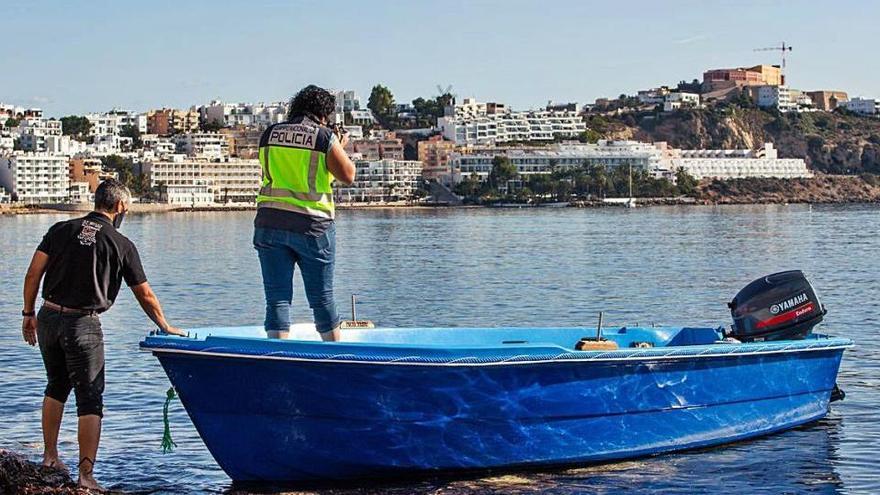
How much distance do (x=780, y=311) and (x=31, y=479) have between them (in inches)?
222

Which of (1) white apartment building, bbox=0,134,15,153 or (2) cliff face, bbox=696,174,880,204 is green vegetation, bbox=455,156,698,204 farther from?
(1) white apartment building, bbox=0,134,15,153

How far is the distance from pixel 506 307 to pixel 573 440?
1729 cm

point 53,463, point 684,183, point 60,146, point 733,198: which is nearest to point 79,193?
point 60,146

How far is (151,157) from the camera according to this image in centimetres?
17962

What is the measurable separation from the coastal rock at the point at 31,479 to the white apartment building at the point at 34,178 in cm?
15432

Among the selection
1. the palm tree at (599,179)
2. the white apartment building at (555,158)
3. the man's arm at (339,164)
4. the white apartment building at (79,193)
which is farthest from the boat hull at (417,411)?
the white apartment building at (555,158)

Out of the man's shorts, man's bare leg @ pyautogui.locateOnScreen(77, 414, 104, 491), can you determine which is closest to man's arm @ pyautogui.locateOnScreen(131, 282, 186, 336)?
the man's shorts

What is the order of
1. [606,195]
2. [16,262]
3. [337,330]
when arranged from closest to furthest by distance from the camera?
1. [337,330]
2. [16,262]
3. [606,195]

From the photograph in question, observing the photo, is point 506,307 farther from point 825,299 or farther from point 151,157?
point 151,157

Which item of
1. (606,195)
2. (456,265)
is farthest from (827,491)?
(606,195)

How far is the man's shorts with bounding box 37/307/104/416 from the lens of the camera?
8.05m

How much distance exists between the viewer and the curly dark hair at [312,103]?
8.67m

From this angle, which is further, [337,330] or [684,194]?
[684,194]

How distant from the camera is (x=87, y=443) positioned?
8.23m
